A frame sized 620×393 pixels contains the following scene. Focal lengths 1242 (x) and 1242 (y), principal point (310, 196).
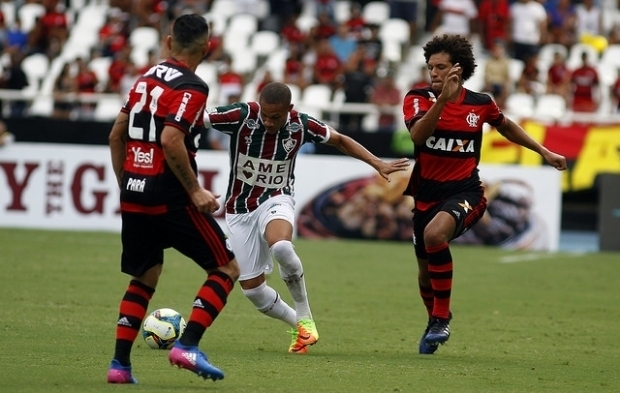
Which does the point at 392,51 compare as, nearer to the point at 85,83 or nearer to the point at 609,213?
the point at 85,83

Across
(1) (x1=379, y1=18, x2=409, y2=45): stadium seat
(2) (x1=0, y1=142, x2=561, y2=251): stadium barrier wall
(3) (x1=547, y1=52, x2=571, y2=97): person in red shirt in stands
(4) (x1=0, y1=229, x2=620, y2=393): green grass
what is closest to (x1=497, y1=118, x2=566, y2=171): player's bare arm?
(4) (x1=0, y1=229, x2=620, y2=393): green grass

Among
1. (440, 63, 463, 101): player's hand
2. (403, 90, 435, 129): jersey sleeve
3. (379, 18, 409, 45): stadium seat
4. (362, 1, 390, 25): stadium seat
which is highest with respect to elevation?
(362, 1, 390, 25): stadium seat

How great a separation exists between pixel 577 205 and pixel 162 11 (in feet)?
36.9

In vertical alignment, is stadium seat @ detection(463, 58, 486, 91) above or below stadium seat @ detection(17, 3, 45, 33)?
below

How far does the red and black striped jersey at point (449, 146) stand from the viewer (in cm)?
956

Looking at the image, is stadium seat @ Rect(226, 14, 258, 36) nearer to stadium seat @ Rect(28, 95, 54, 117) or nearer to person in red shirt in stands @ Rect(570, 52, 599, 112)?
stadium seat @ Rect(28, 95, 54, 117)

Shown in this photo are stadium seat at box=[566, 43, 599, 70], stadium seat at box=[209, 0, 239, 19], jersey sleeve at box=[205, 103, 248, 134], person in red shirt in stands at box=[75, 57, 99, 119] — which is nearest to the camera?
jersey sleeve at box=[205, 103, 248, 134]

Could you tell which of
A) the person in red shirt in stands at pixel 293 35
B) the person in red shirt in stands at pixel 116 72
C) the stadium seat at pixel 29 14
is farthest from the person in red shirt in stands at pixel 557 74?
the stadium seat at pixel 29 14

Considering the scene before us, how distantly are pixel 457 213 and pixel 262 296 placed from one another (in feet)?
5.28

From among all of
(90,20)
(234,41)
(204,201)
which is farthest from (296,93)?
(204,201)

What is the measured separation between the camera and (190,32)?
7.27 m

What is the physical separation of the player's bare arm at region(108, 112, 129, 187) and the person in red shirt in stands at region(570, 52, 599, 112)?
17.0 meters

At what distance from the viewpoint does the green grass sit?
7855 mm

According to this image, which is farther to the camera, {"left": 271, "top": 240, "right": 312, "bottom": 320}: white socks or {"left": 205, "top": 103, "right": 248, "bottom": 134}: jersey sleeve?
{"left": 205, "top": 103, "right": 248, "bottom": 134}: jersey sleeve
